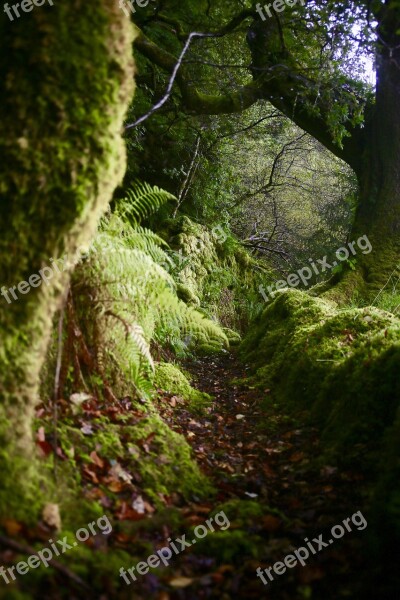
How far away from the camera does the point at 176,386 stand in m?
4.89

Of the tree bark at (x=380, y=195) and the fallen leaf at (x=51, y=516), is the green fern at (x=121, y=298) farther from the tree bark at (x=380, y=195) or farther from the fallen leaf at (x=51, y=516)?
the tree bark at (x=380, y=195)

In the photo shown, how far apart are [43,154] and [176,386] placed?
3.48 m

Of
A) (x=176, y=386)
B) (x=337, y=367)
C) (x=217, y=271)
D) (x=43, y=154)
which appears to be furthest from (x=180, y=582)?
(x=217, y=271)

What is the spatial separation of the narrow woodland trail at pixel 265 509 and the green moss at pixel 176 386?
0.33 metres

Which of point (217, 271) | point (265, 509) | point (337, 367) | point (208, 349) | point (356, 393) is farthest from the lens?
point (217, 271)

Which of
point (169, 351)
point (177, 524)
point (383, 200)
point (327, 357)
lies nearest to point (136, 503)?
point (177, 524)

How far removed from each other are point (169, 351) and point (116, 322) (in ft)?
11.1

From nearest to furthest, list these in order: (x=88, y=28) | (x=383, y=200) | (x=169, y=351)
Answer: (x=88, y=28)
(x=169, y=351)
(x=383, y=200)

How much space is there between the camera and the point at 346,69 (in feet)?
26.3

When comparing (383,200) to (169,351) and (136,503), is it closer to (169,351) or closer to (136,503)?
(169,351)

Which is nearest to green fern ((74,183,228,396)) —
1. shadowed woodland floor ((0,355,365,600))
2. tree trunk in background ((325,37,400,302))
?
shadowed woodland floor ((0,355,365,600))

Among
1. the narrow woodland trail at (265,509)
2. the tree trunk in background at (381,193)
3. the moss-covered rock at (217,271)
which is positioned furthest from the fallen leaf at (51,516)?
the tree trunk in background at (381,193)

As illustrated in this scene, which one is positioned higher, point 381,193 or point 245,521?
point 381,193

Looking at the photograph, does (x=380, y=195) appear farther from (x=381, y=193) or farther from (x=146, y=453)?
(x=146, y=453)
